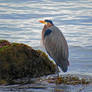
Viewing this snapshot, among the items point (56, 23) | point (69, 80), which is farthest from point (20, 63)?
point (56, 23)

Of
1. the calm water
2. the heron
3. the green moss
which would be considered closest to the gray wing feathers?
the heron

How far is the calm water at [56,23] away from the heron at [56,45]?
544 mm

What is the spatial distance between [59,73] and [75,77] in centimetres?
93

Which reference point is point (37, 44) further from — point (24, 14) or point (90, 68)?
point (24, 14)

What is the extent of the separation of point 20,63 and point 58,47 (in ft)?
5.60

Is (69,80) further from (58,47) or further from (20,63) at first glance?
(58,47)

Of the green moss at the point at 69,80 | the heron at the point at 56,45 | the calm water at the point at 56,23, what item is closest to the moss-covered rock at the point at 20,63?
the green moss at the point at 69,80

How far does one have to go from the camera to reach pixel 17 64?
1084 cm

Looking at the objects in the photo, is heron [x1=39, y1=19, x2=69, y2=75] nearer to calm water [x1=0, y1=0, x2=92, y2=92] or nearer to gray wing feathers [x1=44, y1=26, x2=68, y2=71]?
gray wing feathers [x1=44, y1=26, x2=68, y2=71]

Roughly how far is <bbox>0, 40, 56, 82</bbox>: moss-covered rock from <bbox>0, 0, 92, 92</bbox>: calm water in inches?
58.5

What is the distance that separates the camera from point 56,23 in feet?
65.3

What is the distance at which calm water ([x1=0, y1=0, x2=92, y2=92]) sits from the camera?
14.8m

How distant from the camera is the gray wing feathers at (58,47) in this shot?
12039mm

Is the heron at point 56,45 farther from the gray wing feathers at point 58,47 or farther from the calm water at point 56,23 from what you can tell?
the calm water at point 56,23
